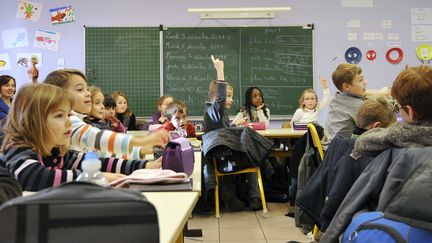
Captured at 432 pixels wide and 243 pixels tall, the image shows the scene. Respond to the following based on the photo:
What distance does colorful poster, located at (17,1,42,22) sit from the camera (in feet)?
19.6

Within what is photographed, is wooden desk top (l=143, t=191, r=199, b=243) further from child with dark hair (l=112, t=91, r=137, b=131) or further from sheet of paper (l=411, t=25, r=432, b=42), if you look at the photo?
sheet of paper (l=411, t=25, r=432, b=42)

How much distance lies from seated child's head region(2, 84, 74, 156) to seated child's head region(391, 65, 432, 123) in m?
1.25

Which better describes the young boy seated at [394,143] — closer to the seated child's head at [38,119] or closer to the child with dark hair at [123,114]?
the seated child's head at [38,119]

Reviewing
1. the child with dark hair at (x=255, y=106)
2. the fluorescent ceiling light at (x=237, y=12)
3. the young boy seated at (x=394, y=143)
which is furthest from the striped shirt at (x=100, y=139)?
the fluorescent ceiling light at (x=237, y=12)

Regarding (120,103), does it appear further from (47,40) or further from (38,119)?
(38,119)

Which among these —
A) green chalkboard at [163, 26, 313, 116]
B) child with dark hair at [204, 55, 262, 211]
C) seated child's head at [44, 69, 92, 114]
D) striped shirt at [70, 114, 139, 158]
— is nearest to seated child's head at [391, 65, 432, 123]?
striped shirt at [70, 114, 139, 158]

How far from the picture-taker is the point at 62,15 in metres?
5.98

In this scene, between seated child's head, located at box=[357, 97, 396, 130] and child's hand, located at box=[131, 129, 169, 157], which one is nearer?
child's hand, located at box=[131, 129, 169, 157]

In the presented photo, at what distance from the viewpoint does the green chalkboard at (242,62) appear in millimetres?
5953

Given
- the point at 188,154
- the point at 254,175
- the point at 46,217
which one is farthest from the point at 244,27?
the point at 46,217

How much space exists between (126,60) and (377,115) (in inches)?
169

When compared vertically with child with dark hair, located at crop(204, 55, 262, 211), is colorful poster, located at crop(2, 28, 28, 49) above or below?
above

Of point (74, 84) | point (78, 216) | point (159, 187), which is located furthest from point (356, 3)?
point (78, 216)

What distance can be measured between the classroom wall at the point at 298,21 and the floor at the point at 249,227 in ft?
8.69
